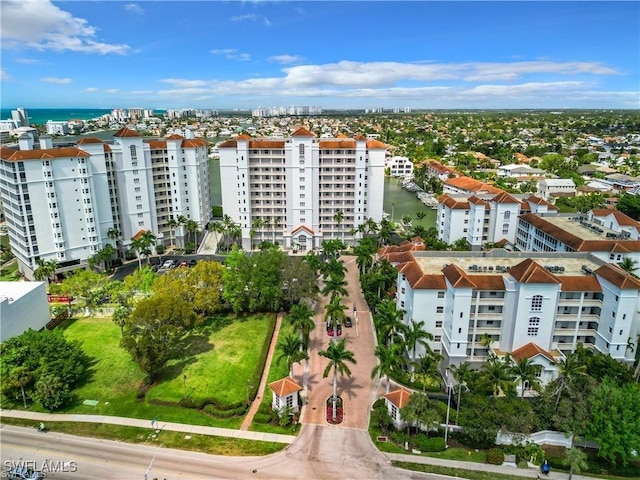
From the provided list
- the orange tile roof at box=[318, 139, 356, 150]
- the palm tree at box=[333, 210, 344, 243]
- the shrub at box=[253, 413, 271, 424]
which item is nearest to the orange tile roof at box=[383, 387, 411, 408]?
the shrub at box=[253, 413, 271, 424]

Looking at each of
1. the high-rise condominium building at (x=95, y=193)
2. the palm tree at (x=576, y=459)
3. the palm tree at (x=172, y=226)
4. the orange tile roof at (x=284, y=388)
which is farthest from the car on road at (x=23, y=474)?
the palm tree at (x=172, y=226)

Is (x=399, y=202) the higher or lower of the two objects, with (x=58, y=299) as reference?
higher

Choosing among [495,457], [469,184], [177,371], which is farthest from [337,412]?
[469,184]

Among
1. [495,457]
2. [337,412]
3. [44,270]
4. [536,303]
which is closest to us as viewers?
[495,457]

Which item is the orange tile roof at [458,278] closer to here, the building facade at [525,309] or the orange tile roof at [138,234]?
the building facade at [525,309]

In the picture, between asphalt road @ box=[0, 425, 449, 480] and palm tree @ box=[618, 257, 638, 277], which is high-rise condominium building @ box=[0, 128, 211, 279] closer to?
asphalt road @ box=[0, 425, 449, 480]

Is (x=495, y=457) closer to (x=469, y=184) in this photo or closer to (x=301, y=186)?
(x=301, y=186)

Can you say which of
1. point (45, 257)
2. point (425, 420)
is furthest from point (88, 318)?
point (425, 420)
